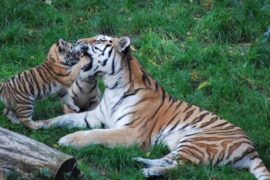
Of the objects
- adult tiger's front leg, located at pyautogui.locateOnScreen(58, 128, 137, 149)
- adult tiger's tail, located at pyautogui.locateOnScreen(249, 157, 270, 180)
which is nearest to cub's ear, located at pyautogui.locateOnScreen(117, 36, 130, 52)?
adult tiger's front leg, located at pyautogui.locateOnScreen(58, 128, 137, 149)

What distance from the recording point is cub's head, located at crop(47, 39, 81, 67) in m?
7.44

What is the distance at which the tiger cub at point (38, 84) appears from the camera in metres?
7.20

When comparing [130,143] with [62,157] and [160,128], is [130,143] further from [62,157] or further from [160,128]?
[62,157]

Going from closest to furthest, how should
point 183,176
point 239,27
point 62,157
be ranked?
point 62,157 → point 183,176 → point 239,27

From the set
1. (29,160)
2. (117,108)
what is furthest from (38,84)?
(29,160)

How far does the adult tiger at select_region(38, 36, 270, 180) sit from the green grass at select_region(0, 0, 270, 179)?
372mm

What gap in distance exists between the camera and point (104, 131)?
22.0 feet

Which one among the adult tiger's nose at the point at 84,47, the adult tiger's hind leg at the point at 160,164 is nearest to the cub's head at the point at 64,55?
the adult tiger's nose at the point at 84,47

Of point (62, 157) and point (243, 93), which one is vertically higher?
point (62, 157)

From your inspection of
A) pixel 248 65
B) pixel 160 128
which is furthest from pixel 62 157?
pixel 248 65

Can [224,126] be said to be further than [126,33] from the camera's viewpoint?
No

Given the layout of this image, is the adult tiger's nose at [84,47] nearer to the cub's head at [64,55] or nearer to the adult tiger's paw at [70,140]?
the cub's head at [64,55]

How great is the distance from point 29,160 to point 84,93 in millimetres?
2103

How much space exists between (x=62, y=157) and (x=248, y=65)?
399 cm
